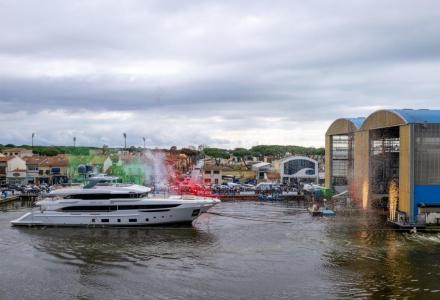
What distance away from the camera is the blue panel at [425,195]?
37.7m

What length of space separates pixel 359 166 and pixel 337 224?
490 inches

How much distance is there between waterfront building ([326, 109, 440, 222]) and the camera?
1486 inches

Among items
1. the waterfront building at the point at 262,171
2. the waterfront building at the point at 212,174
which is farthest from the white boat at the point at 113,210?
the waterfront building at the point at 262,171

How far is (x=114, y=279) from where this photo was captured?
24.3 m

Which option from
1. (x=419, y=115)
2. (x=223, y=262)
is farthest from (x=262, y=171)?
(x=223, y=262)

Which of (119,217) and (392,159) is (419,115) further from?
(119,217)

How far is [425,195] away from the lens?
37719 mm

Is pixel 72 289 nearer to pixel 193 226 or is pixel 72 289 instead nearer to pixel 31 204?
pixel 193 226

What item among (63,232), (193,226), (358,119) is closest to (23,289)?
(63,232)

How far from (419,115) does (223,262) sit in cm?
1971

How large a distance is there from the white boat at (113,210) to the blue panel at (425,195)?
1481 centimetres

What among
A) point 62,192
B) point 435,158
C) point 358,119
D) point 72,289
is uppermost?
point 358,119

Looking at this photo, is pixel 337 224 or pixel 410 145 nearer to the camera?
pixel 410 145

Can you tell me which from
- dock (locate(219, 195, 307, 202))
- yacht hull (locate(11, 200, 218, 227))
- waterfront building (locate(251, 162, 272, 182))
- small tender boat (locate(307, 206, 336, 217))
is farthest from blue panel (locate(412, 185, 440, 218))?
waterfront building (locate(251, 162, 272, 182))
